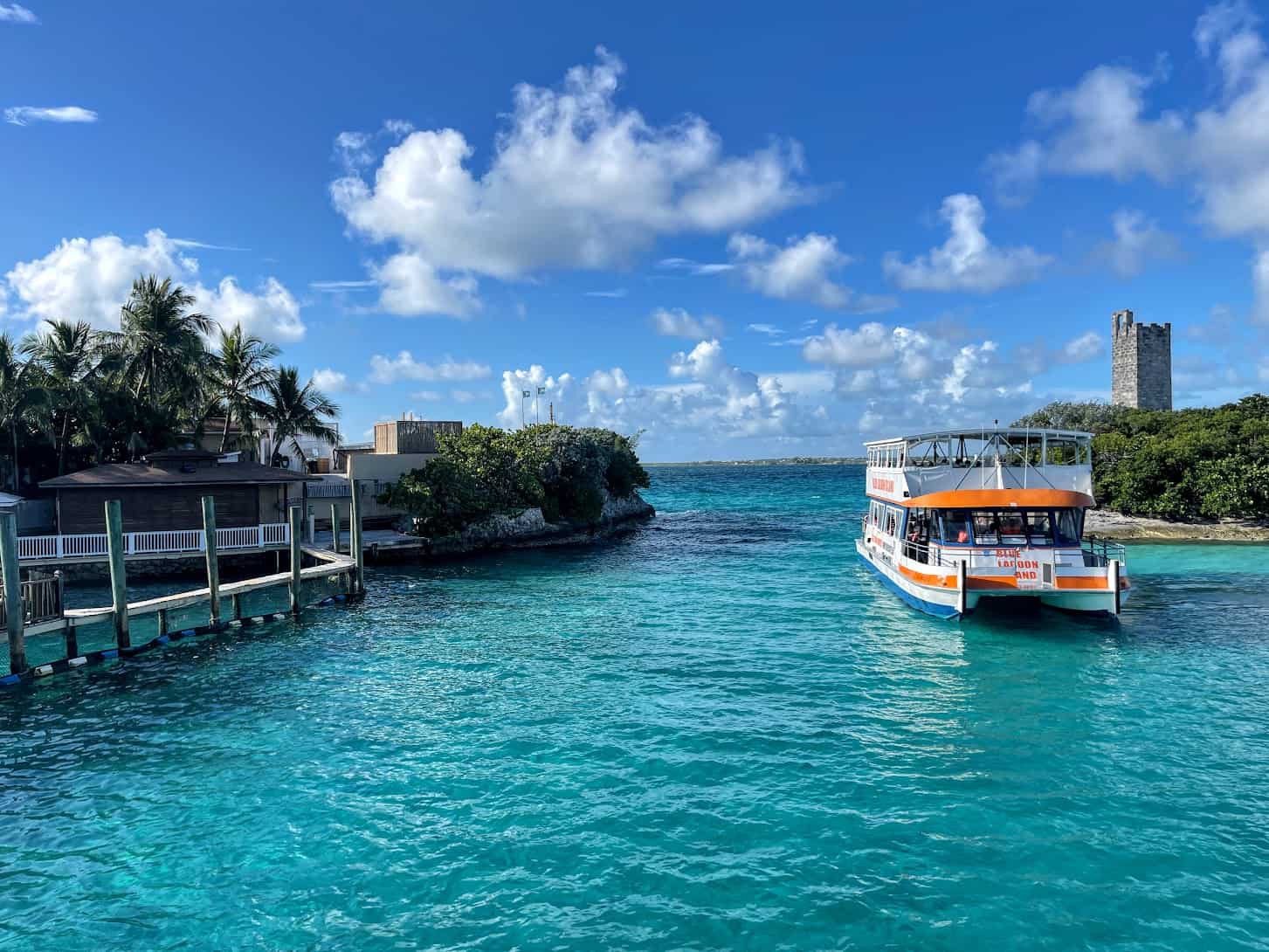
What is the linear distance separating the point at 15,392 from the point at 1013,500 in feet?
133

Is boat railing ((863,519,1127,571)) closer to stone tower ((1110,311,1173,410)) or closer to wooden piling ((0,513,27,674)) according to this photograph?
wooden piling ((0,513,27,674))

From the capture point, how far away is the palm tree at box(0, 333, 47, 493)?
33.1 m

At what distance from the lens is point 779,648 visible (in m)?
19.1

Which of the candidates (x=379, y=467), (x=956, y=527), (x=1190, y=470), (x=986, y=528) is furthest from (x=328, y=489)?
(x=1190, y=470)

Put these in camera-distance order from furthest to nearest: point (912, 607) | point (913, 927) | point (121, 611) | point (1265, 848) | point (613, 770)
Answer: point (912, 607)
point (121, 611)
point (613, 770)
point (1265, 848)
point (913, 927)

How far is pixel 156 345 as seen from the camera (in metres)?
37.6

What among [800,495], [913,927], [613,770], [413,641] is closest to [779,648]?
[613,770]

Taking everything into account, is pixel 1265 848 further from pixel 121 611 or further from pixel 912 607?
pixel 121 611

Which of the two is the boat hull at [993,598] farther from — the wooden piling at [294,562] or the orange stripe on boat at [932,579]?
the wooden piling at [294,562]

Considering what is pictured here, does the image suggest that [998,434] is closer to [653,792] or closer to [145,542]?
[653,792]

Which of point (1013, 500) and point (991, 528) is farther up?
point (1013, 500)

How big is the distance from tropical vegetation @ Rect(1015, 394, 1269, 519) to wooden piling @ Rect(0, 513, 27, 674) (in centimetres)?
5178

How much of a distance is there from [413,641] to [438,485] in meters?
18.8

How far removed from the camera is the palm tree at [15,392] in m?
33.1
